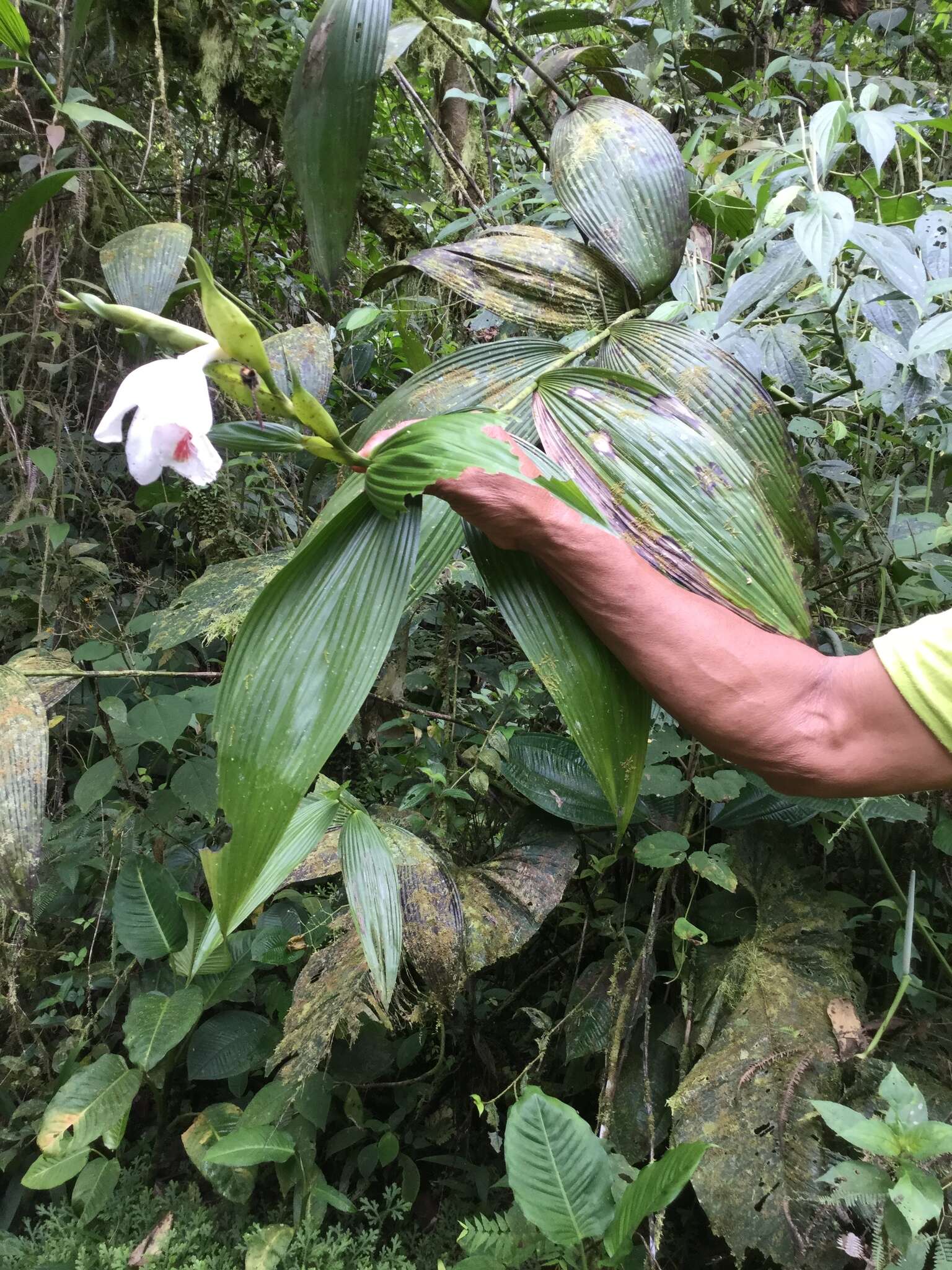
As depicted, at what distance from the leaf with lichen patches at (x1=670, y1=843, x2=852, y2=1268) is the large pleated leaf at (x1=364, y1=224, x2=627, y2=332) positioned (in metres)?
0.65

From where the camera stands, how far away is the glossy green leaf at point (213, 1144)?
0.96m

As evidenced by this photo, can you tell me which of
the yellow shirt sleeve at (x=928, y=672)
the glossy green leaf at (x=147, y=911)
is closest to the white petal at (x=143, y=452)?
the yellow shirt sleeve at (x=928, y=672)

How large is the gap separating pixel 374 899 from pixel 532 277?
622mm

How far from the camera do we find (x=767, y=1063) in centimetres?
76

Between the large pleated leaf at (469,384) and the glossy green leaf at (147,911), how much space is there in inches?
29.9

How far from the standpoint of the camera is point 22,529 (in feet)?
4.35

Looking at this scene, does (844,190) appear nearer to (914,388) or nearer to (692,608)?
(914,388)

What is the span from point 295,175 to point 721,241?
717mm

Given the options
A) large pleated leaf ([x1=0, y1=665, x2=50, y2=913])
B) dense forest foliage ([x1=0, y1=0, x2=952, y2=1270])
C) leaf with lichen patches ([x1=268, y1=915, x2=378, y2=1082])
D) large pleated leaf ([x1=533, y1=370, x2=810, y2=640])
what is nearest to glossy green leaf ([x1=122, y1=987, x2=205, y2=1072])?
dense forest foliage ([x1=0, y1=0, x2=952, y2=1270])

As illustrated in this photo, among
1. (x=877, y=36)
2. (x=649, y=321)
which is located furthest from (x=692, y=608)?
(x=877, y=36)

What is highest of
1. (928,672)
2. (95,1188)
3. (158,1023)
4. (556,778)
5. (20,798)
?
(928,672)

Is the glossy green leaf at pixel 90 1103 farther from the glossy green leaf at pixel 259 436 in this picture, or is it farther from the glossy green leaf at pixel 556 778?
the glossy green leaf at pixel 259 436

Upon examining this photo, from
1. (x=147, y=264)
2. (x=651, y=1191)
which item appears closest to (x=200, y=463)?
(x=147, y=264)

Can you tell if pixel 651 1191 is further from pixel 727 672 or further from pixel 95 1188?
pixel 95 1188
